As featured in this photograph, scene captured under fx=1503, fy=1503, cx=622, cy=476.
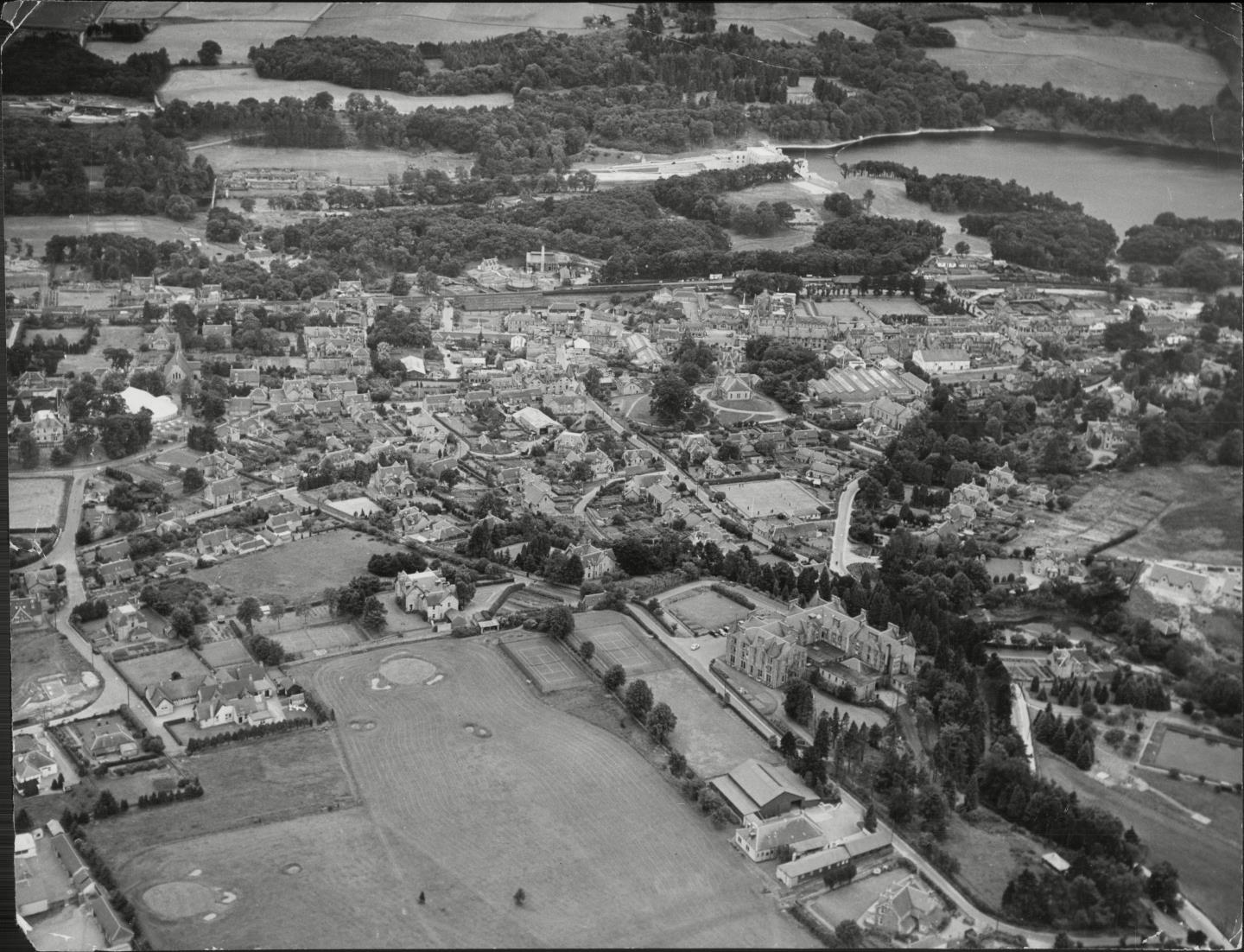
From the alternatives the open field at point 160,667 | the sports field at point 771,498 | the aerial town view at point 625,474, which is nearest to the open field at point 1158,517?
the aerial town view at point 625,474

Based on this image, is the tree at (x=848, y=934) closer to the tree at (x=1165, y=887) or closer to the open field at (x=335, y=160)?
the tree at (x=1165, y=887)

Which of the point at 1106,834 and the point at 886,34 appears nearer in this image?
the point at 1106,834

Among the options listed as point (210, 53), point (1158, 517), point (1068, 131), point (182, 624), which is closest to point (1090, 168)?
point (1068, 131)

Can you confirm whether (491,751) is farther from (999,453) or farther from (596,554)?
(999,453)

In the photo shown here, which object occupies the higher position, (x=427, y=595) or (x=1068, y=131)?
(x=1068, y=131)

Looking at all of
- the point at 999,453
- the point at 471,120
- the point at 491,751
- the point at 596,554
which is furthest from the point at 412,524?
the point at 471,120

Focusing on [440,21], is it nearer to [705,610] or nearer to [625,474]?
[625,474]

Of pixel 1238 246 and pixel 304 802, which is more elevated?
pixel 1238 246
